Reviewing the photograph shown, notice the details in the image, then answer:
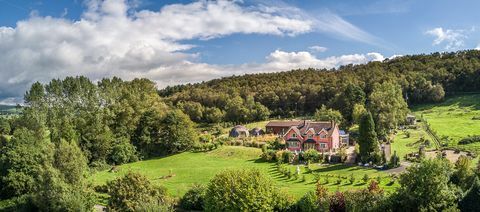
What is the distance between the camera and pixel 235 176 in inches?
1164

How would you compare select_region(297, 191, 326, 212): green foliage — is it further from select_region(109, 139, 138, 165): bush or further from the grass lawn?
select_region(109, 139, 138, 165): bush

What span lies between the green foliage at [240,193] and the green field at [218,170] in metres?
7.30

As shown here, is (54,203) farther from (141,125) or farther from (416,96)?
(416,96)

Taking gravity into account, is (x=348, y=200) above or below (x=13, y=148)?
below

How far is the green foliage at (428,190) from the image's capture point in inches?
965

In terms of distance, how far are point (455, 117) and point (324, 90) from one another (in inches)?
1348

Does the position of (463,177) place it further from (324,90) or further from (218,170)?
(324,90)

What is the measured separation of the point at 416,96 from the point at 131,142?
6723 centimetres

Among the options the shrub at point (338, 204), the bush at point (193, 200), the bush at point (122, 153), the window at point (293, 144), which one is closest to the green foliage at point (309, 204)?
the shrub at point (338, 204)

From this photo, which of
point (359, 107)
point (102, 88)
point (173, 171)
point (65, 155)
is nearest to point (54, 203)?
point (65, 155)

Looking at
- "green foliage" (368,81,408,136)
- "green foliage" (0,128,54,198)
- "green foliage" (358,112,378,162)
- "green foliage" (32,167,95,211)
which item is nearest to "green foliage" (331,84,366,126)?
"green foliage" (368,81,408,136)

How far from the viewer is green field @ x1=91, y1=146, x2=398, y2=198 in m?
41.4

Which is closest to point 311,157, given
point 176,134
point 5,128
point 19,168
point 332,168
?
point 332,168

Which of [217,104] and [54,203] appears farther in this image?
[217,104]
